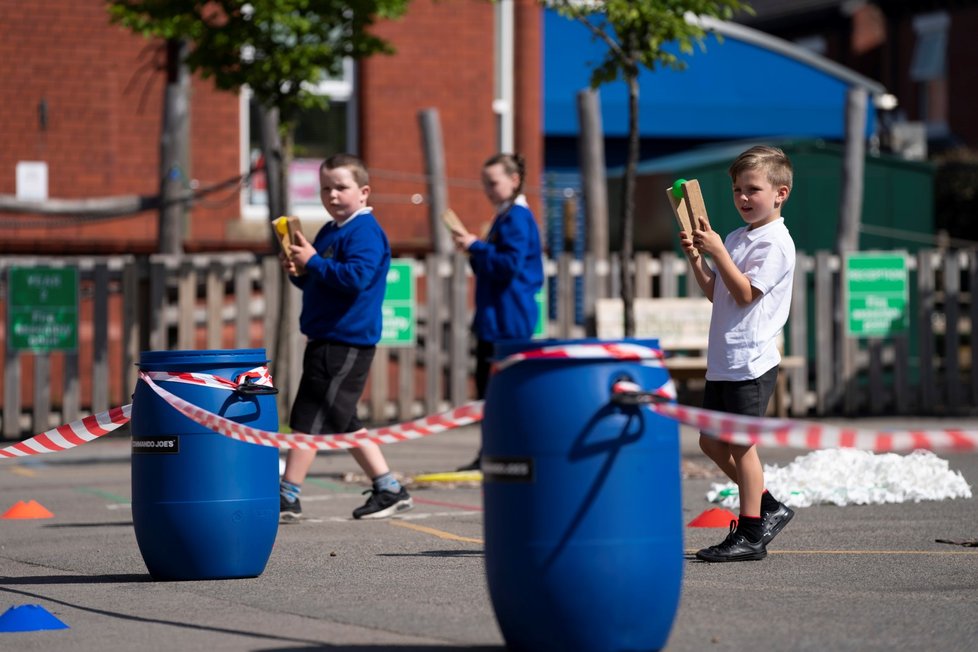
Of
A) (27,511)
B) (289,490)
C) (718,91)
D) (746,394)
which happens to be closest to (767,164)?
(746,394)

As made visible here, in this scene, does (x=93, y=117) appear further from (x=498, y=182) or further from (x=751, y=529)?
(x=751, y=529)

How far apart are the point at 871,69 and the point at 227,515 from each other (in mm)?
33128

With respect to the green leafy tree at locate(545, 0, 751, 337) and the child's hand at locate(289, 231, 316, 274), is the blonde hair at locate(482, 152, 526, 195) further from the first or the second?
the child's hand at locate(289, 231, 316, 274)

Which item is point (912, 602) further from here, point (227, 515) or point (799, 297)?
point (799, 297)

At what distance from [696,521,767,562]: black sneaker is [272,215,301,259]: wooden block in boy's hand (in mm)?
2497

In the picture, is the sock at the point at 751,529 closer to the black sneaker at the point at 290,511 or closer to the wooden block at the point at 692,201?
the wooden block at the point at 692,201

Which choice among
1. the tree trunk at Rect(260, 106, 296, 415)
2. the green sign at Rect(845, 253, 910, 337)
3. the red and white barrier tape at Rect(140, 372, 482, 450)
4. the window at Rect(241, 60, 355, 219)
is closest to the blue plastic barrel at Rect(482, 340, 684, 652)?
the red and white barrier tape at Rect(140, 372, 482, 450)

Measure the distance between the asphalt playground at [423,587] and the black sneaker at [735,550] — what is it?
0.18ft

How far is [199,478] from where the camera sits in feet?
20.7

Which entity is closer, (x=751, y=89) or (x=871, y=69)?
(x=751, y=89)

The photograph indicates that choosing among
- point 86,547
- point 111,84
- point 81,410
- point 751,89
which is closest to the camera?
point 86,547

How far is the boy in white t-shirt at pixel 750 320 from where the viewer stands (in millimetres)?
6617

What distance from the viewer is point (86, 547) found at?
7.76 m

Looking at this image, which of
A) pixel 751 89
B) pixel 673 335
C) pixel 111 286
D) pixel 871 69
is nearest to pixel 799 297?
pixel 673 335
